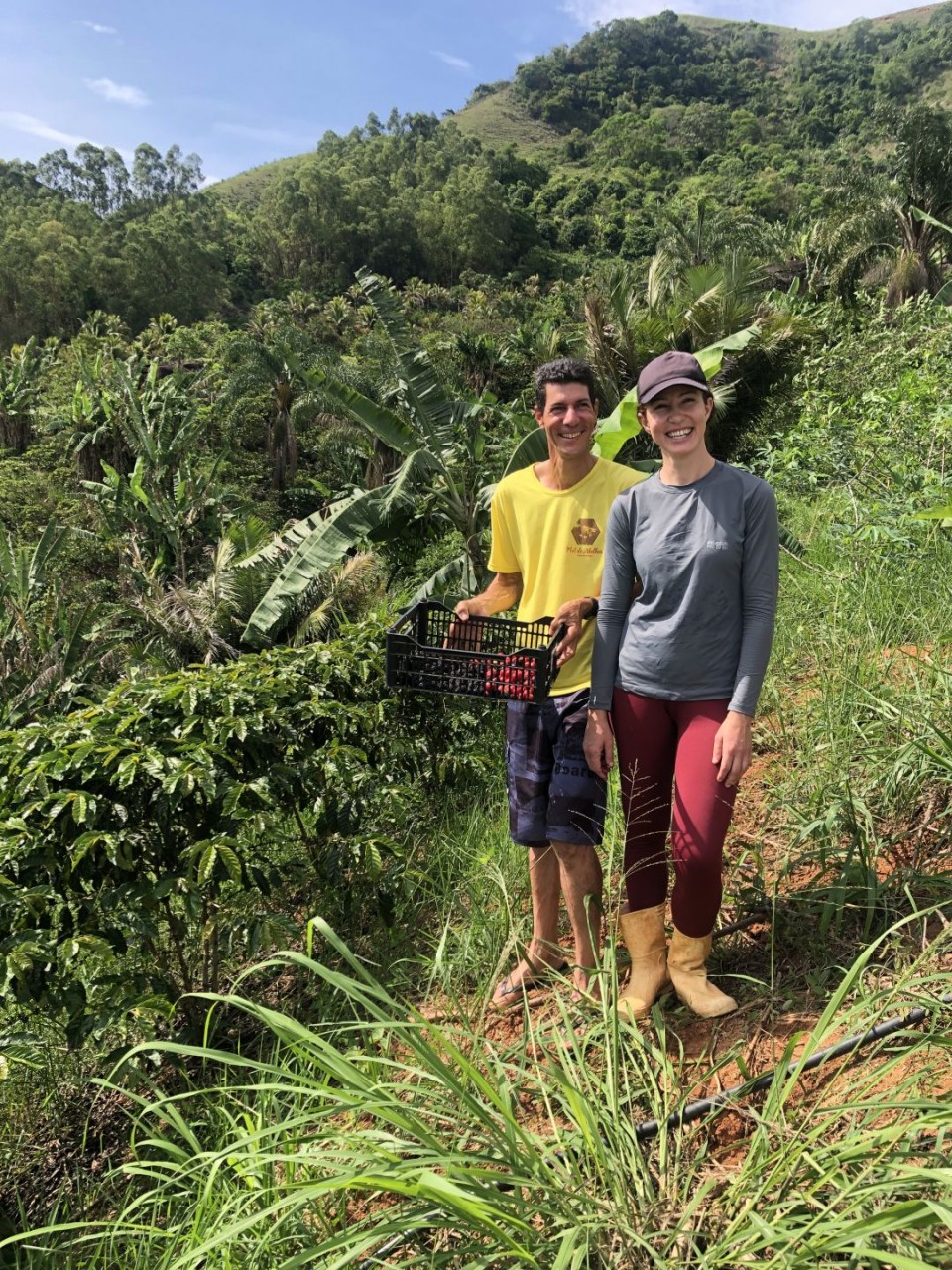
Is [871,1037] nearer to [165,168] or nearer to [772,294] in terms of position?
[772,294]

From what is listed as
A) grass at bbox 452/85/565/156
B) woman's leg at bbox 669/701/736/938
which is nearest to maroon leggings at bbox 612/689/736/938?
woman's leg at bbox 669/701/736/938

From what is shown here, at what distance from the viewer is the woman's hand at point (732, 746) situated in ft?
5.74

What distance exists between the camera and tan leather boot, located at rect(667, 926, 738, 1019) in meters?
1.85

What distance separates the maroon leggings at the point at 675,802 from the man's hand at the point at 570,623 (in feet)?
0.59

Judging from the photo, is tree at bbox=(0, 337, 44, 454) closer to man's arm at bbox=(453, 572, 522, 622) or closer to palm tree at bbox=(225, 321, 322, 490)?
palm tree at bbox=(225, 321, 322, 490)

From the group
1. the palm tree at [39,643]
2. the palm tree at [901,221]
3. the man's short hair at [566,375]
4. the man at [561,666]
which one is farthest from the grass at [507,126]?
the man at [561,666]

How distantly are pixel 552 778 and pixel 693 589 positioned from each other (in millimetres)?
684

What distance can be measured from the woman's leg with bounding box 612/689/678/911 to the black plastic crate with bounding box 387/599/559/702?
23 cm

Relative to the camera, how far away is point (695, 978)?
1.90 meters

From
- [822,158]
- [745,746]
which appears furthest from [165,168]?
[745,746]

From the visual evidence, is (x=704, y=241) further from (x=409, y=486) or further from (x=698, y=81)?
(x=698, y=81)

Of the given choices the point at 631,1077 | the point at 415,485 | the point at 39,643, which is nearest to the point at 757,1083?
the point at 631,1077

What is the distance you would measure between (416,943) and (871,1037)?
1614 mm

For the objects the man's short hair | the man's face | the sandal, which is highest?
the man's short hair
